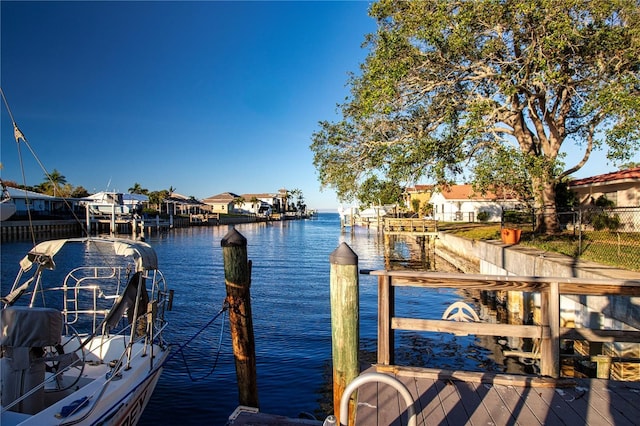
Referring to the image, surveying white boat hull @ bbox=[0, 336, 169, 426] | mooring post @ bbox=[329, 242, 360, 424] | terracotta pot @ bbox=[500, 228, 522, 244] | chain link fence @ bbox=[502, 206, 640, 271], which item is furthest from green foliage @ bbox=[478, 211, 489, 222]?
mooring post @ bbox=[329, 242, 360, 424]

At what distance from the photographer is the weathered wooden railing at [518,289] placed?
4559 millimetres

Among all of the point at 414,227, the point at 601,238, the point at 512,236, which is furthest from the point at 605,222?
the point at 414,227

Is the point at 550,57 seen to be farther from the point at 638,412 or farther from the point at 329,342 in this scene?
the point at 638,412

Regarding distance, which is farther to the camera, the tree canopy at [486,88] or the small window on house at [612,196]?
the small window on house at [612,196]

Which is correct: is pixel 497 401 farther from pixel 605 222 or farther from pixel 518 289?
pixel 605 222

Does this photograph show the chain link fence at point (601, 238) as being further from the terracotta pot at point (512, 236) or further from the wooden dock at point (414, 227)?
the wooden dock at point (414, 227)

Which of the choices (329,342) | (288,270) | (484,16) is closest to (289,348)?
(329,342)

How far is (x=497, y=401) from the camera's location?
169 inches

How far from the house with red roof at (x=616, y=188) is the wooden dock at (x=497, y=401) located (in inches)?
886

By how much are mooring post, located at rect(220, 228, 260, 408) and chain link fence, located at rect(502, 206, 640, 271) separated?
401 inches

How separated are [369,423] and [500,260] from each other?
1360 centimetres

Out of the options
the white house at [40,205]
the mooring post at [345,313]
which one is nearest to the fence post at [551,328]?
the mooring post at [345,313]

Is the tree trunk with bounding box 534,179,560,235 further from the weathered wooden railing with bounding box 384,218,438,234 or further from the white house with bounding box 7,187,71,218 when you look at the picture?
the white house with bounding box 7,187,71,218

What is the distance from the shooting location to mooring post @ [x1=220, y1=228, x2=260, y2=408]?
615cm
